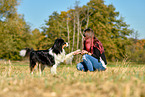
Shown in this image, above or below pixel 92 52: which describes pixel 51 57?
below

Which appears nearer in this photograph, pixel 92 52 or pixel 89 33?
pixel 89 33

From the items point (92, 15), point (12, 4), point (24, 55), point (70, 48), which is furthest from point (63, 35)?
point (24, 55)

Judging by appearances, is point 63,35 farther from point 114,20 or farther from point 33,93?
point 33,93

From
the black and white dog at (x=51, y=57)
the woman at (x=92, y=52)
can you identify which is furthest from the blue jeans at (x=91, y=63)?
the black and white dog at (x=51, y=57)

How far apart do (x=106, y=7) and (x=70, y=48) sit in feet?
39.8

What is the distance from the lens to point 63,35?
3189 cm

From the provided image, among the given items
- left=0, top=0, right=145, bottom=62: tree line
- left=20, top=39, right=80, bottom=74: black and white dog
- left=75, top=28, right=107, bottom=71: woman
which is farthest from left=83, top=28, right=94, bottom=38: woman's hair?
left=0, top=0, right=145, bottom=62: tree line

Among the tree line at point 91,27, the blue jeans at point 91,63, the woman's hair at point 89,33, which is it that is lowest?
the blue jeans at point 91,63

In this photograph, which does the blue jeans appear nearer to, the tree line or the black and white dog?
the black and white dog

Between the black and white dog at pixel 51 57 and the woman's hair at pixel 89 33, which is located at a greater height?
the woman's hair at pixel 89 33

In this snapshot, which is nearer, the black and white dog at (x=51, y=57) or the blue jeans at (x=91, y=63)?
the blue jeans at (x=91, y=63)

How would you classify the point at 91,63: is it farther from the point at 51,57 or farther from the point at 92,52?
Result: the point at 51,57

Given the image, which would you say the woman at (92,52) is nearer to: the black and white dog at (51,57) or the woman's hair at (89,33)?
the woman's hair at (89,33)

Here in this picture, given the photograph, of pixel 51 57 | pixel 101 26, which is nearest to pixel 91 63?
pixel 51 57
